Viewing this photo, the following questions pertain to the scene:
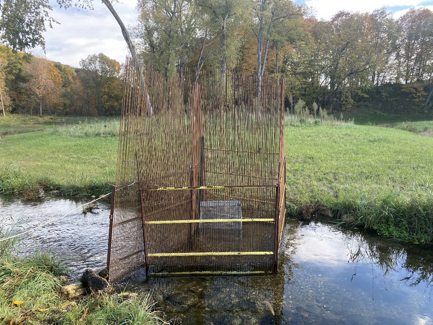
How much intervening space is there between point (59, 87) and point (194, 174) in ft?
119

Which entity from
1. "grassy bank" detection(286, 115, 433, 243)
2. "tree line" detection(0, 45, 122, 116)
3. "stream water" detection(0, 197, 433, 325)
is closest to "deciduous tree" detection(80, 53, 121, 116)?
"tree line" detection(0, 45, 122, 116)

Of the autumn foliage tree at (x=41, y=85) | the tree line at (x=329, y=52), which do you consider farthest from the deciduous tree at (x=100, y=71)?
the tree line at (x=329, y=52)

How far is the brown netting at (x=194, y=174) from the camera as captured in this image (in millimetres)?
3037

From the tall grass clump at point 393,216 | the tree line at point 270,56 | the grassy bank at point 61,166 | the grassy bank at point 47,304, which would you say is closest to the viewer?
the grassy bank at point 47,304

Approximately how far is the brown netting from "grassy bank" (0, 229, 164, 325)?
1.52 ft

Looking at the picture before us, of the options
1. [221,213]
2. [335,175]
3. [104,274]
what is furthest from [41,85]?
[104,274]

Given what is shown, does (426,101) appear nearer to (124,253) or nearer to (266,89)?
(266,89)

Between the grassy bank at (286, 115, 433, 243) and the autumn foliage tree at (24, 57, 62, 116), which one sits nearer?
the grassy bank at (286, 115, 433, 243)

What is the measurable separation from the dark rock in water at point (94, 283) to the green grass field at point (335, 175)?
3117 mm

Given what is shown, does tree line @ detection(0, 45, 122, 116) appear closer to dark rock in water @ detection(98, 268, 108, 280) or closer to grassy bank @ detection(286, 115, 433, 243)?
grassy bank @ detection(286, 115, 433, 243)

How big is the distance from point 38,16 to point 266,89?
7.94 metres

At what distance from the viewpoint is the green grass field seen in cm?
434

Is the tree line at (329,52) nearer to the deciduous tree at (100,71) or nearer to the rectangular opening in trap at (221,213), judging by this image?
the deciduous tree at (100,71)

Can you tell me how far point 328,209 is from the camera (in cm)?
481
